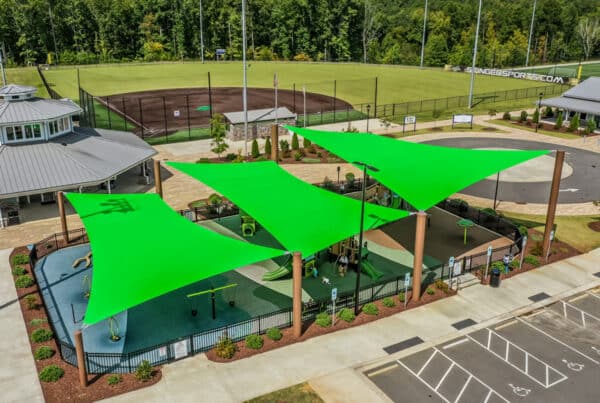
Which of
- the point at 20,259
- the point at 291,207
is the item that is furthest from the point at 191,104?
the point at 291,207

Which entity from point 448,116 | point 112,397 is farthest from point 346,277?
point 448,116

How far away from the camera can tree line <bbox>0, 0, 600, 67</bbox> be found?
421 feet

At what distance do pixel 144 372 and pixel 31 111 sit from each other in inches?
1014

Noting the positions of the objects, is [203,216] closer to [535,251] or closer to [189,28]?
[535,251]

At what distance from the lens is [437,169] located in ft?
98.0

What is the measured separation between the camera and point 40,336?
2250 cm

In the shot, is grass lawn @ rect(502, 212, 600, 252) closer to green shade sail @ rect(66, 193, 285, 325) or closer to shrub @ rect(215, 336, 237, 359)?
green shade sail @ rect(66, 193, 285, 325)

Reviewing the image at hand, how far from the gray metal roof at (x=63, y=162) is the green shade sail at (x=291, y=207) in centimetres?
866

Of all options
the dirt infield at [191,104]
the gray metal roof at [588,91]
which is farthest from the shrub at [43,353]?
the gray metal roof at [588,91]

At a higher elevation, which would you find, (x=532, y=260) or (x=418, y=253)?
(x=418, y=253)

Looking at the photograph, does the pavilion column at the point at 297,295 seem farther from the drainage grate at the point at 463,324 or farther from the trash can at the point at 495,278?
the trash can at the point at 495,278

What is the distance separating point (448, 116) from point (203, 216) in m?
45.4

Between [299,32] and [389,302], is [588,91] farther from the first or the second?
[299,32]

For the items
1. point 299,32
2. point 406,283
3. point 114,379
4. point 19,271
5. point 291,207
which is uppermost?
point 299,32
